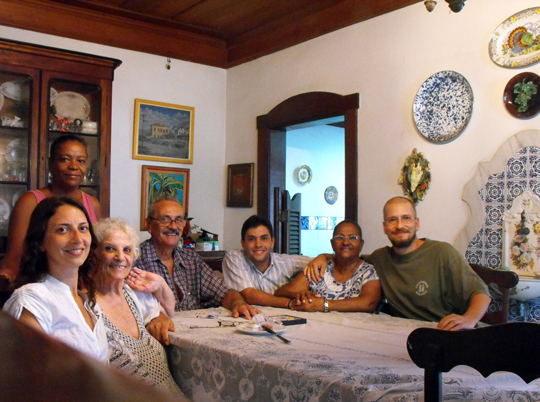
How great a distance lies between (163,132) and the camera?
15.8ft

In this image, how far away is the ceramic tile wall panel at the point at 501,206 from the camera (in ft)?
9.39

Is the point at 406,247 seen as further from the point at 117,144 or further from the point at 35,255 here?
the point at 117,144

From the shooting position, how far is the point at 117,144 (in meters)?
4.56

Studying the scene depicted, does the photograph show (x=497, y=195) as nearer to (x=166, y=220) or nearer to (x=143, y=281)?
(x=166, y=220)

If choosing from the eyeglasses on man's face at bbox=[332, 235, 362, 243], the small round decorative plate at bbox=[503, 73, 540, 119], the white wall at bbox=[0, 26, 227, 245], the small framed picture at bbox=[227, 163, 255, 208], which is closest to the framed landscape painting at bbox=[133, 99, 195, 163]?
the white wall at bbox=[0, 26, 227, 245]

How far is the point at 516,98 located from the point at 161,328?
7.38 feet

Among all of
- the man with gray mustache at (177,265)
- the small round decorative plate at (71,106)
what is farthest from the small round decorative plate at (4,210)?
the man with gray mustache at (177,265)

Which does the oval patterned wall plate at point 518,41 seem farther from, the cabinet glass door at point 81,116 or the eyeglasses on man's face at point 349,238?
the cabinet glass door at point 81,116

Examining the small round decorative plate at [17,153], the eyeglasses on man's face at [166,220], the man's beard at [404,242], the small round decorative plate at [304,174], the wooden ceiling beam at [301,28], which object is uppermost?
the wooden ceiling beam at [301,28]

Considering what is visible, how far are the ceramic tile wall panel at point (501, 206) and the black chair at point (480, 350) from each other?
1.90 metres

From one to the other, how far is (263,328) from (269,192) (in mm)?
2605

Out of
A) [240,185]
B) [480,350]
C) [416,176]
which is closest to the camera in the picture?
[480,350]

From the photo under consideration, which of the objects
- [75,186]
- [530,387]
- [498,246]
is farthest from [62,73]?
[530,387]

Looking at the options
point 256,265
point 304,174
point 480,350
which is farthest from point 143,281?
point 304,174
